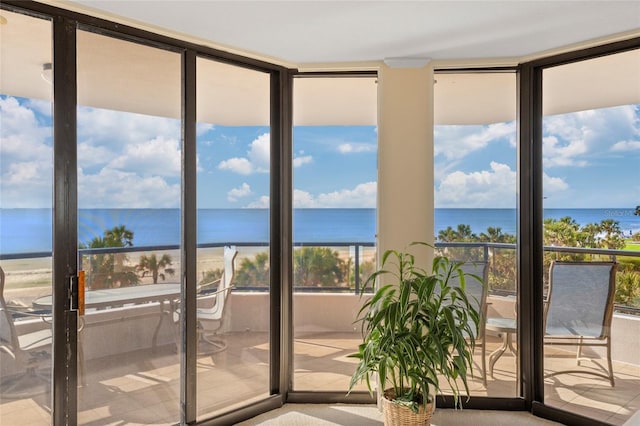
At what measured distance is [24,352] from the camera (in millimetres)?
2535

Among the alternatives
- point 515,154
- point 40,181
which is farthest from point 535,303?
point 40,181

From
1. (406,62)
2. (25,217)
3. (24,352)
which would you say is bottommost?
(24,352)

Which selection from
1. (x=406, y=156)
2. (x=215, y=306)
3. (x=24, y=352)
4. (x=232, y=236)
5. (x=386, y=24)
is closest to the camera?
(x=24, y=352)

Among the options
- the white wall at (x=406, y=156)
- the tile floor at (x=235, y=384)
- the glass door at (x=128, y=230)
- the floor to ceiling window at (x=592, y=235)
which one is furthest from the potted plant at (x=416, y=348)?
the glass door at (x=128, y=230)

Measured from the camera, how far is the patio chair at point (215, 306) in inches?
130

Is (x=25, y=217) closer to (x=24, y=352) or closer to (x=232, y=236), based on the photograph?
(x=24, y=352)

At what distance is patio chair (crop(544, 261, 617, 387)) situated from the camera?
3.30 metres

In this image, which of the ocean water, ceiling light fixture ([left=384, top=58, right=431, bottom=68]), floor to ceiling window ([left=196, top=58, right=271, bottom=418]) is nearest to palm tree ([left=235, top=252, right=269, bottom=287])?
floor to ceiling window ([left=196, top=58, right=271, bottom=418])

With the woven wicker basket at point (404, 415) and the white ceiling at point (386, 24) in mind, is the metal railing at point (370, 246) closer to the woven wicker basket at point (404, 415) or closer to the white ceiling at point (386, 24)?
the woven wicker basket at point (404, 415)

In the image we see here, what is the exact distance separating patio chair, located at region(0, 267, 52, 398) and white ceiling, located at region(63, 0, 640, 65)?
166 centimetres

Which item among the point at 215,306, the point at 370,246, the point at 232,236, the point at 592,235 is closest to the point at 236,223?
the point at 232,236

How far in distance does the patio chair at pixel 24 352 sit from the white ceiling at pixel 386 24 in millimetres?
1656

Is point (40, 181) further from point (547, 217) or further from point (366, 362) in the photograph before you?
point (547, 217)

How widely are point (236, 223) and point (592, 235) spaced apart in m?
2.45
